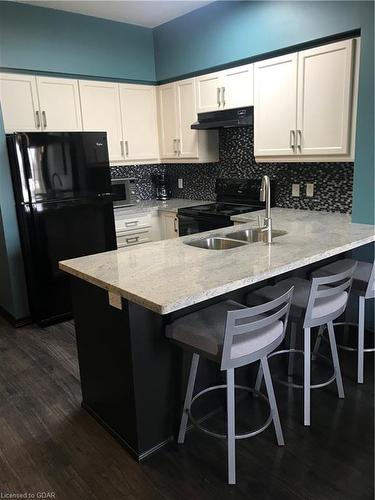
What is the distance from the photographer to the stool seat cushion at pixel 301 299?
201cm

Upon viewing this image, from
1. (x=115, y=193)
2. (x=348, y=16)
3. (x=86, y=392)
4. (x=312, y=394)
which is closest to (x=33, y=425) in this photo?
(x=86, y=392)

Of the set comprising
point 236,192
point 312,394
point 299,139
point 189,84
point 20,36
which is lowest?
point 312,394

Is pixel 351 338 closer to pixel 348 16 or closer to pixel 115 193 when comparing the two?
pixel 348 16

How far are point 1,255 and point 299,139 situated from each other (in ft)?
9.01

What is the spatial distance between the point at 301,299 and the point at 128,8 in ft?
9.87

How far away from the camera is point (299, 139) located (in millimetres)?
3084

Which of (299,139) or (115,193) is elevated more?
(299,139)

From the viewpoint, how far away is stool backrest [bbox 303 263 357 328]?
6.31 ft

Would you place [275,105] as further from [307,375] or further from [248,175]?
[307,375]

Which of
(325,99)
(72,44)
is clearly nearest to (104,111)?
(72,44)

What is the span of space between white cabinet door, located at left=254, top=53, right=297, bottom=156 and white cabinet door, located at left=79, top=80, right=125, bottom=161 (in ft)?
4.83

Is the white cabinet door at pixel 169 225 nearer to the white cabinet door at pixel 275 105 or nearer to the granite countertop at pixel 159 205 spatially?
the granite countertop at pixel 159 205

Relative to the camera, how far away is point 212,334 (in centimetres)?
169

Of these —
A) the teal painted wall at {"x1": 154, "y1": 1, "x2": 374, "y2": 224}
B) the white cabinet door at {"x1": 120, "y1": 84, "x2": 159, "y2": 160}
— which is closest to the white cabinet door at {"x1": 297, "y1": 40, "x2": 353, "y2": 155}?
the teal painted wall at {"x1": 154, "y1": 1, "x2": 374, "y2": 224}
